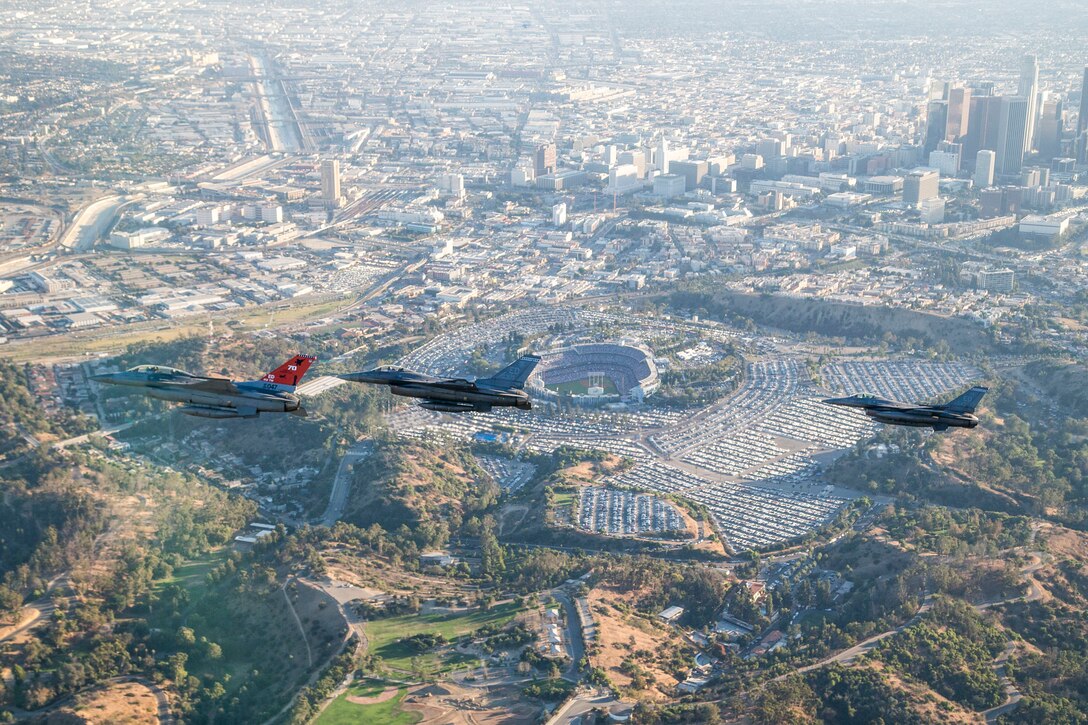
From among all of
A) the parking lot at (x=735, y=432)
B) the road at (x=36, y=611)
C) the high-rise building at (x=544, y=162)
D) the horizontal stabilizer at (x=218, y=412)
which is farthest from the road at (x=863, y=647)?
the high-rise building at (x=544, y=162)

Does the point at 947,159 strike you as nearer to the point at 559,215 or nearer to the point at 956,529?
the point at 559,215

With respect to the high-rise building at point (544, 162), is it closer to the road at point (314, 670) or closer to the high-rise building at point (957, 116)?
the high-rise building at point (957, 116)

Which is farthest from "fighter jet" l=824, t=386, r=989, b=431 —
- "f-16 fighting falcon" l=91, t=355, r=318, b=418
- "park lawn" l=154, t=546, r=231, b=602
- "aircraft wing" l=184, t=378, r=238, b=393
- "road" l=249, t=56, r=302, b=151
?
"road" l=249, t=56, r=302, b=151

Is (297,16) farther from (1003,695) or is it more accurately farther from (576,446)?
(1003,695)

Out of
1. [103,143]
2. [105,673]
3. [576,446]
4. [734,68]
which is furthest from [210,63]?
[105,673]

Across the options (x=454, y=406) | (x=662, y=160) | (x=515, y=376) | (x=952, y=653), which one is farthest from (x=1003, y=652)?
(x=662, y=160)

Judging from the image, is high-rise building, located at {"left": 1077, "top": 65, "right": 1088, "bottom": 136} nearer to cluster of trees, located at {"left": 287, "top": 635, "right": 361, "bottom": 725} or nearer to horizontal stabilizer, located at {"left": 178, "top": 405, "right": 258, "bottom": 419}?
cluster of trees, located at {"left": 287, "top": 635, "right": 361, "bottom": 725}
